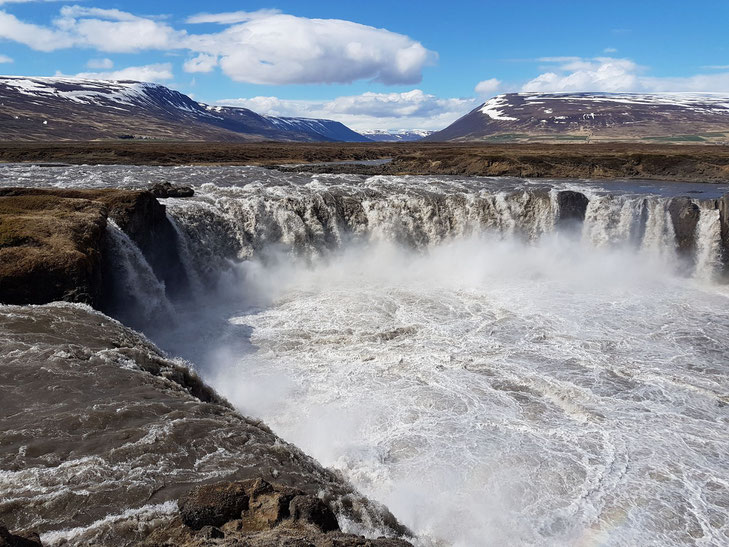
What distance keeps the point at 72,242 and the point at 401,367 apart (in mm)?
10747

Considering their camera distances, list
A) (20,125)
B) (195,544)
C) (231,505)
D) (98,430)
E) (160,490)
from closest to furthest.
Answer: (195,544)
(231,505)
(160,490)
(98,430)
(20,125)

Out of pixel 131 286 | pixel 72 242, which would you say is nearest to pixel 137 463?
pixel 72 242

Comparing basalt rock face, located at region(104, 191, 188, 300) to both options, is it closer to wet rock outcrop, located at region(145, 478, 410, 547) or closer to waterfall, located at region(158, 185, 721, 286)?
waterfall, located at region(158, 185, 721, 286)

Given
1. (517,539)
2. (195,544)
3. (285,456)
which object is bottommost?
(517,539)

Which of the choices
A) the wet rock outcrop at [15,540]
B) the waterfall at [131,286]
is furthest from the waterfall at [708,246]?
the wet rock outcrop at [15,540]

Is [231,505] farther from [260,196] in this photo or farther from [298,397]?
[260,196]

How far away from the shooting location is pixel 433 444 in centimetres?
1224

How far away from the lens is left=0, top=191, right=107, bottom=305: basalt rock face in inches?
559

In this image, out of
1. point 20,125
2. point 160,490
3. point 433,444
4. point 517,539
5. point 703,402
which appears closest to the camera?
point 160,490

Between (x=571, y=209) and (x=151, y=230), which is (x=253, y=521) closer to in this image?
(x=151, y=230)

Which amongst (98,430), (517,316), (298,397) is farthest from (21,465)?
(517,316)

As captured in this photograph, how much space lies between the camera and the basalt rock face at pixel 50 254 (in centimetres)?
1420

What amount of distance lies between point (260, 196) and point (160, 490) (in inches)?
868

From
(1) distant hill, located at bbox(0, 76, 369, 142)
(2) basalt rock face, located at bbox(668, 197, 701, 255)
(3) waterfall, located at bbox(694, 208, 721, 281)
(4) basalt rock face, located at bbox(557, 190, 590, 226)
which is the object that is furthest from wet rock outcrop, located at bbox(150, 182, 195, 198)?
(1) distant hill, located at bbox(0, 76, 369, 142)
